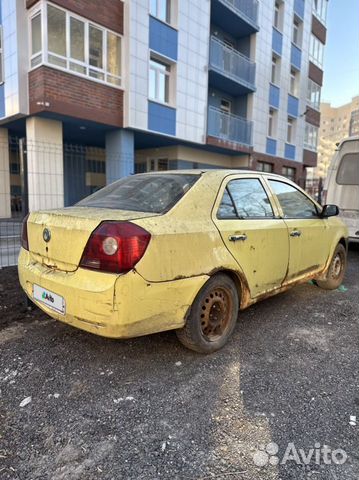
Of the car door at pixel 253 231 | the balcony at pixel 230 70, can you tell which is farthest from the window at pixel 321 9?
the car door at pixel 253 231

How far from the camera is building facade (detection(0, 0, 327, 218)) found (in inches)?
387

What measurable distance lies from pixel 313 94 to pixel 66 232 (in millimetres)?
26224

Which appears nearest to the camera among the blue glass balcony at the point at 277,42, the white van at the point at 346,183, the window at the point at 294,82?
the white van at the point at 346,183

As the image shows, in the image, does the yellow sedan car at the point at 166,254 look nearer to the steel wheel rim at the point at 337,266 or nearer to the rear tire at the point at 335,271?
the rear tire at the point at 335,271

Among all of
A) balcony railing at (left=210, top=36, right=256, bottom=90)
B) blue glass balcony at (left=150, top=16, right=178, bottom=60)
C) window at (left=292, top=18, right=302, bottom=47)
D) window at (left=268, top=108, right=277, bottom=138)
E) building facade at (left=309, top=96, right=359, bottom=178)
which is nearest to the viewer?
blue glass balcony at (left=150, top=16, right=178, bottom=60)

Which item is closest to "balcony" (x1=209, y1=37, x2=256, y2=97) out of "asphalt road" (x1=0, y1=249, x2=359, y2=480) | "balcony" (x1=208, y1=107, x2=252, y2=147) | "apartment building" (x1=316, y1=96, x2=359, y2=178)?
"balcony" (x1=208, y1=107, x2=252, y2=147)

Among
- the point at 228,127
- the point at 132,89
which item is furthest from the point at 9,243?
the point at 228,127

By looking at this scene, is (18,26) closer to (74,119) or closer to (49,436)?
(74,119)

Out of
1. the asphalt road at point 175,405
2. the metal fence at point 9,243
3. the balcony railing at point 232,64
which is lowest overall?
the asphalt road at point 175,405

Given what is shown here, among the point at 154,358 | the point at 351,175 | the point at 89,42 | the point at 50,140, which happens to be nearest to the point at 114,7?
the point at 89,42

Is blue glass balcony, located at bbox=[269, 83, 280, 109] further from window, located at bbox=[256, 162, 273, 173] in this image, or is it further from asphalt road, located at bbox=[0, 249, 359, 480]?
asphalt road, located at bbox=[0, 249, 359, 480]

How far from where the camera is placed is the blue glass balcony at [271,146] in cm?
1938

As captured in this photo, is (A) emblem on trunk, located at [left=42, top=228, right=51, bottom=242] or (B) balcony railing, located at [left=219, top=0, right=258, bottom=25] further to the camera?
(B) balcony railing, located at [left=219, top=0, right=258, bottom=25]

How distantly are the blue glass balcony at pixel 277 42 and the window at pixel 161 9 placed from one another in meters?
9.03
